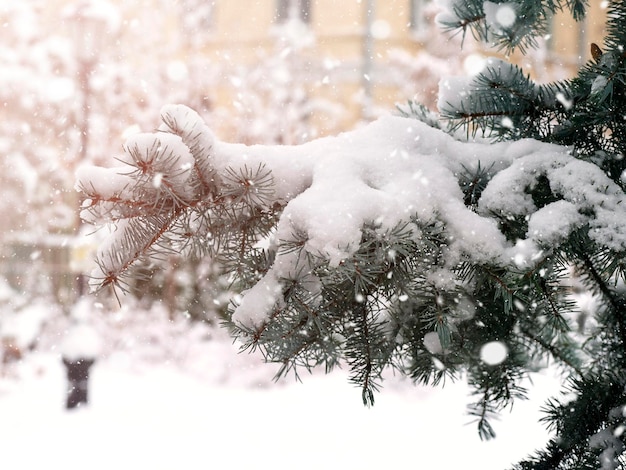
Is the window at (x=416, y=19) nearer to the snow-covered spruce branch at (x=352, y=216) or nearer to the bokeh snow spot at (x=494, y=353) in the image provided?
the bokeh snow spot at (x=494, y=353)

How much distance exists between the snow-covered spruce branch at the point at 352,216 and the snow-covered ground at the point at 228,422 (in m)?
2.39

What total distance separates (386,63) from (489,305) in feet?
25.3

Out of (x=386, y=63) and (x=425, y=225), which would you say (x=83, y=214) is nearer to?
(x=425, y=225)

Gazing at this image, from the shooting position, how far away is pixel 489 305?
1229 mm

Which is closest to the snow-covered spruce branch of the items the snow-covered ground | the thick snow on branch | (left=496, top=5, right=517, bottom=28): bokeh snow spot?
the thick snow on branch

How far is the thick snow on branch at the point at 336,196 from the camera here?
0.88 meters

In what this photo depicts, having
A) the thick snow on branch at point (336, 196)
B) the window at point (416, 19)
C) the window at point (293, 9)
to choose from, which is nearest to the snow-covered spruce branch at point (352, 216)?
the thick snow on branch at point (336, 196)

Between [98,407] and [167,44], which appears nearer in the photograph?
[98,407]

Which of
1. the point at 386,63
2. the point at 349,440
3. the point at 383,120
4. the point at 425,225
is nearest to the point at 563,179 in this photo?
the point at 425,225

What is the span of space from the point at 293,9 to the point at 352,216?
9540 mm

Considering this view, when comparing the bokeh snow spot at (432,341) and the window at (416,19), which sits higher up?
the window at (416,19)

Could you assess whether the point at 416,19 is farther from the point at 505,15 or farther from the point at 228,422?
the point at 505,15

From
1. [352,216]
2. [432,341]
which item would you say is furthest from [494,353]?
[352,216]

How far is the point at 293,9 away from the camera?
959 cm
